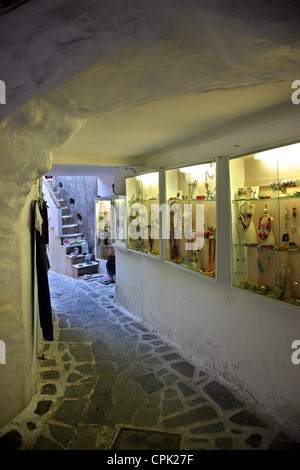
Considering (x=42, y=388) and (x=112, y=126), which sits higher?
(x=112, y=126)

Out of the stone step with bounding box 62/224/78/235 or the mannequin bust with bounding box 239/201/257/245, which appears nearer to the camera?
the mannequin bust with bounding box 239/201/257/245

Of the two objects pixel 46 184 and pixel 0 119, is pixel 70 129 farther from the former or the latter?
pixel 46 184

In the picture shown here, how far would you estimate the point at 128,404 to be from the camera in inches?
127

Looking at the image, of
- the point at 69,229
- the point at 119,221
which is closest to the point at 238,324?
the point at 119,221

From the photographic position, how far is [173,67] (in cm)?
159

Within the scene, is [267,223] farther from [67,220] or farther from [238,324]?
[67,220]

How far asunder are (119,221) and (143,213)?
1063 mm

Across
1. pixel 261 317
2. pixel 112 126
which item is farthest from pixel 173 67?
pixel 261 317

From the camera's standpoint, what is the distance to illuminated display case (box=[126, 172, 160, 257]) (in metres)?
4.98

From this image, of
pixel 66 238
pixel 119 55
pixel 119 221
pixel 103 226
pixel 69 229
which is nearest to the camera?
pixel 119 55

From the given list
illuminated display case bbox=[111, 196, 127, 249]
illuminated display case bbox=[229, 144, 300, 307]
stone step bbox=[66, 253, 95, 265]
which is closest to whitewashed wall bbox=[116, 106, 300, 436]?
illuminated display case bbox=[229, 144, 300, 307]

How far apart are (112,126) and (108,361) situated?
3.22 meters

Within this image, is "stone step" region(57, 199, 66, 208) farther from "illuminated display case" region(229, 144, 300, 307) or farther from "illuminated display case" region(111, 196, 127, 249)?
"illuminated display case" region(229, 144, 300, 307)

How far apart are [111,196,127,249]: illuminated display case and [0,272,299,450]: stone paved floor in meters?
2.01
